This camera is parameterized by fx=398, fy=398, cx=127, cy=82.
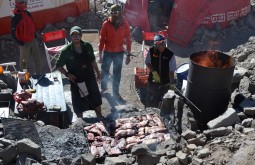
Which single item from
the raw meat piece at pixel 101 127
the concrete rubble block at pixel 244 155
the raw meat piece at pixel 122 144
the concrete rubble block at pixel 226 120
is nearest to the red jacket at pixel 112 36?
the raw meat piece at pixel 101 127

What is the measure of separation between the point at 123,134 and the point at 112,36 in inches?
118

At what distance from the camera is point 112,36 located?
9141 millimetres

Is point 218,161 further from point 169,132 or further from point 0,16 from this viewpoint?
point 0,16

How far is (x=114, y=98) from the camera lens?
1022 cm

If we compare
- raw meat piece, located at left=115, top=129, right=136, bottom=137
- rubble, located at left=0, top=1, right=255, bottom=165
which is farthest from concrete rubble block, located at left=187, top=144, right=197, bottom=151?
raw meat piece, located at left=115, top=129, right=136, bottom=137

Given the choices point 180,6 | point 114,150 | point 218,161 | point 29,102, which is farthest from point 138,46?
point 218,161

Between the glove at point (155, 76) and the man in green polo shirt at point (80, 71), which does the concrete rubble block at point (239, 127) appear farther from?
the man in green polo shirt at point (80, 71)

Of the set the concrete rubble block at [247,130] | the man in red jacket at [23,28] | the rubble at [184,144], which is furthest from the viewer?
the man in red jacket at [23,28]

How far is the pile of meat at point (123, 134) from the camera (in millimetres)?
6508

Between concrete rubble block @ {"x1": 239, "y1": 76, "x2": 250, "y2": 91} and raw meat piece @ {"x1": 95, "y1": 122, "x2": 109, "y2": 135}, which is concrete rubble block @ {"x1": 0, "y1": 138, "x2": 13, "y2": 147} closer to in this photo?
raw meat piece @ {"x1": 95, "y1": 122, "x2": 109, "y2": 135}

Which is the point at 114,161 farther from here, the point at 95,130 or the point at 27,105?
the point at 27,105

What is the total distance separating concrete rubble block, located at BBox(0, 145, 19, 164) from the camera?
17.9 ft

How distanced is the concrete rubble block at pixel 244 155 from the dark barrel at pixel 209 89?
1663 mm

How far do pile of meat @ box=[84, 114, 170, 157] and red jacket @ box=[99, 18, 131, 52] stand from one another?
7.88ft
